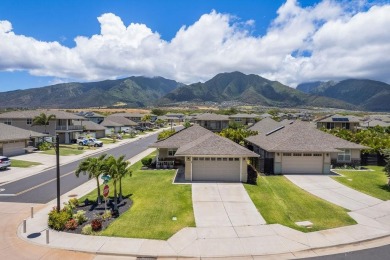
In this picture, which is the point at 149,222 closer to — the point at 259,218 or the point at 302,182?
the point at 259,218

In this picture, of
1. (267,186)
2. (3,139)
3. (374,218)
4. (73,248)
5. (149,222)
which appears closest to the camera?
(73,248)

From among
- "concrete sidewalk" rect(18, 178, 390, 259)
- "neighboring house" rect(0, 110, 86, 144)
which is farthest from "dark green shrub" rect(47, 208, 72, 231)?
"neighboring house" rect(0, 110, 86, 144)

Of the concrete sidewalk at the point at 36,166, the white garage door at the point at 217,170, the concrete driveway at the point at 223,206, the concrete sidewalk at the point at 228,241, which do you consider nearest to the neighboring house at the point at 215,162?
the white garage door at the point at 217,170

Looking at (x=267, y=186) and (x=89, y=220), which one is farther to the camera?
(x=267, y=186)

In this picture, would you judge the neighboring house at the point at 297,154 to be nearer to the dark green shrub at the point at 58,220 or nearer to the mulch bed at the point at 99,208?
the mulch bed at the point at 99,208

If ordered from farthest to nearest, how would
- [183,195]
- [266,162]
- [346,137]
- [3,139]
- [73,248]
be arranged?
[346,137] < [3,139] < [266,162] < [183,195] < [73,248]

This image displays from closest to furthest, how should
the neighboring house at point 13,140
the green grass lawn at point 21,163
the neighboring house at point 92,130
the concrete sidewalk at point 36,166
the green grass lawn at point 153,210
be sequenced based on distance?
the green grass lawn at point 153,210
the concrete sidewalk at point 36,166
the green grass lawn at point 21,163
the neighboring house at point 13,140
the neighboring house at point 92,130

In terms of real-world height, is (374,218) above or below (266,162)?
below

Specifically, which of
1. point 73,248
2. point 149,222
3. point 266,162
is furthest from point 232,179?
point 73,248
